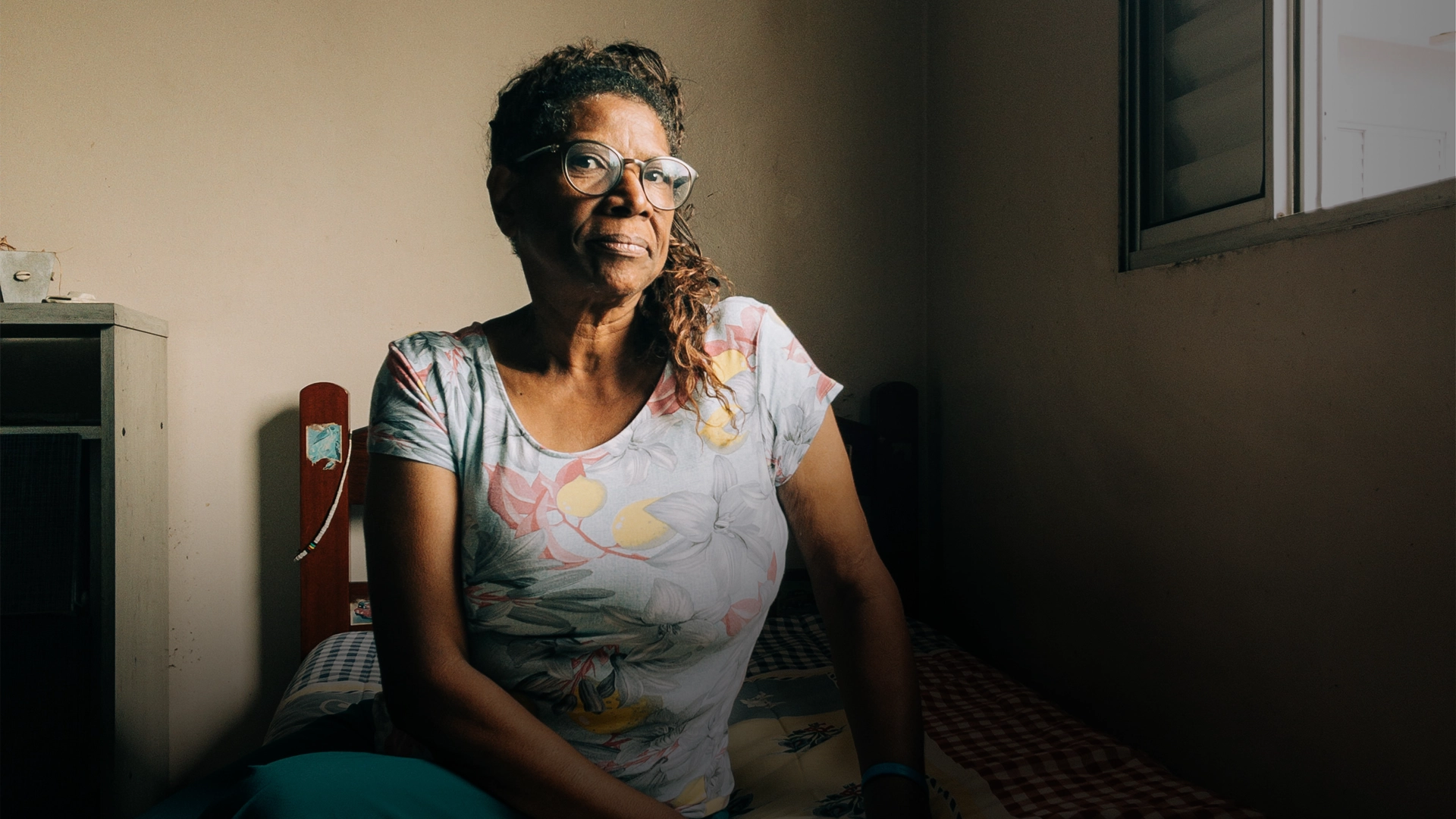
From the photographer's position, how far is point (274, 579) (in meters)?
1.93

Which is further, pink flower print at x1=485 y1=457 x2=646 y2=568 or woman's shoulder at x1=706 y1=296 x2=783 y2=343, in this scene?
woman's shoulder at x1=706 y1=296 x2=783 y2=343

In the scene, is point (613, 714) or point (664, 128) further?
point (664, 128)

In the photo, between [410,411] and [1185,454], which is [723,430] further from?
[1185,454]

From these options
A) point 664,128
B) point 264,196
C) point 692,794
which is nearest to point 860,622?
point 692,794

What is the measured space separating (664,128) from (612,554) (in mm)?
530

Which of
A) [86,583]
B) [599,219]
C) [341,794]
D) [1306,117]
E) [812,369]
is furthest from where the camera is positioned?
[86,583]

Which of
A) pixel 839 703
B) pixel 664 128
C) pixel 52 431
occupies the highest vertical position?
pixel 664 128

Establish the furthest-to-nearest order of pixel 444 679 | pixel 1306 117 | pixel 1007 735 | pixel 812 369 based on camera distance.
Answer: pixel 1007 735
pixel 1306 117
pixel 812 369
pixel 444 679

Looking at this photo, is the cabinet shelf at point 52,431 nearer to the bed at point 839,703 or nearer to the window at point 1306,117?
the bed at point 839,703

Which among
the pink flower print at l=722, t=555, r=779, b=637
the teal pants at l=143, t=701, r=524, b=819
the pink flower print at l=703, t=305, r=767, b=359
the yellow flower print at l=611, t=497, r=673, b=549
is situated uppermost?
the pink flower print at l=703, t=305, r=767, b=359

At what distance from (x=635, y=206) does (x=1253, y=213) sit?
93 cm

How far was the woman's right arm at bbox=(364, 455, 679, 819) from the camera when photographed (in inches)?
32.0

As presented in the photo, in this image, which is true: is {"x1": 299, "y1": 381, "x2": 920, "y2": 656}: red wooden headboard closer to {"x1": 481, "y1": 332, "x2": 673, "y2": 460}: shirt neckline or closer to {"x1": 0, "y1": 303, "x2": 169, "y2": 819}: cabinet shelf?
{"x1": 0, "y1": 303, "x2": 169, "y2": 819}: cabinet shelf

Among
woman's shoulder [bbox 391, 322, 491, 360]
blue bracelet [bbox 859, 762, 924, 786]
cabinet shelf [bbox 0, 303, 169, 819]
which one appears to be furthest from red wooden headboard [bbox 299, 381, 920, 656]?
blue bracelet [bbox 859, 762, 924, 786]
